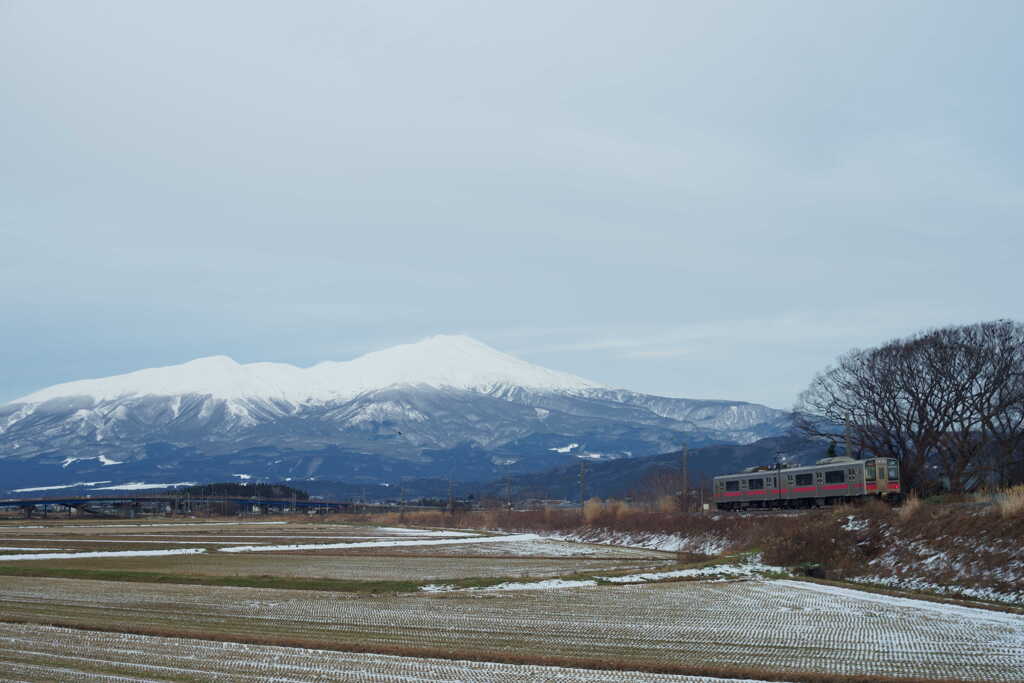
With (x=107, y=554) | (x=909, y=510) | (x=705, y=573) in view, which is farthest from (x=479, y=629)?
(x=107, y=554)

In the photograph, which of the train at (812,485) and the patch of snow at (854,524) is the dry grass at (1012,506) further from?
the train at (812,485)

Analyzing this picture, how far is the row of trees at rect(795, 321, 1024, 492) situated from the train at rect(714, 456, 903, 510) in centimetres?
560

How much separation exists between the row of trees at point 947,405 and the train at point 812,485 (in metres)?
5.60

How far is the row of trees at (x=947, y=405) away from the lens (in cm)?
7162

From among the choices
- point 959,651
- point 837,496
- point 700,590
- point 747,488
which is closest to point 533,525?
point 747,488

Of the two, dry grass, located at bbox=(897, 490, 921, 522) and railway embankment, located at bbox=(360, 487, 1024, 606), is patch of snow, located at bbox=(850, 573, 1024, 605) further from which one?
dry grass, located at bbox=(897, 490, 921, 522)

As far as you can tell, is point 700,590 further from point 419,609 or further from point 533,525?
point 533,525

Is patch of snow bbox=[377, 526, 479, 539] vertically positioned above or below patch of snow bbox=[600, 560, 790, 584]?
below

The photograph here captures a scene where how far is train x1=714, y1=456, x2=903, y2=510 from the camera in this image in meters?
64.1

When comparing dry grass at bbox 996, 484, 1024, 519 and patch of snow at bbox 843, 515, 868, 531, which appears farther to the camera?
patch of snow at bbox 843, 515, 868, 531

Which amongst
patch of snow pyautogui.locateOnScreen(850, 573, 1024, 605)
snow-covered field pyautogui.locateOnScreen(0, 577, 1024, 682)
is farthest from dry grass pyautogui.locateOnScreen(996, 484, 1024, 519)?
snow-covered field pyautogui.locateOnScreen(0, 577, 1024, 682)

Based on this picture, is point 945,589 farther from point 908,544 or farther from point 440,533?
point 440,533

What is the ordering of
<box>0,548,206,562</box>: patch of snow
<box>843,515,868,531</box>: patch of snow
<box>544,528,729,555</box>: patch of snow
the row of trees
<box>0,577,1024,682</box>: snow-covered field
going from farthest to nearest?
the row of trees, <box>544,528,729,555</box>: patch of snow, <box>0,548,206,562</box>: patch of snow, <box>843,515,868,531</box>: patch of snow, <box>0,577,1024,682</box>: snow-covered field

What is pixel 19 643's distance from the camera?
20750mm
